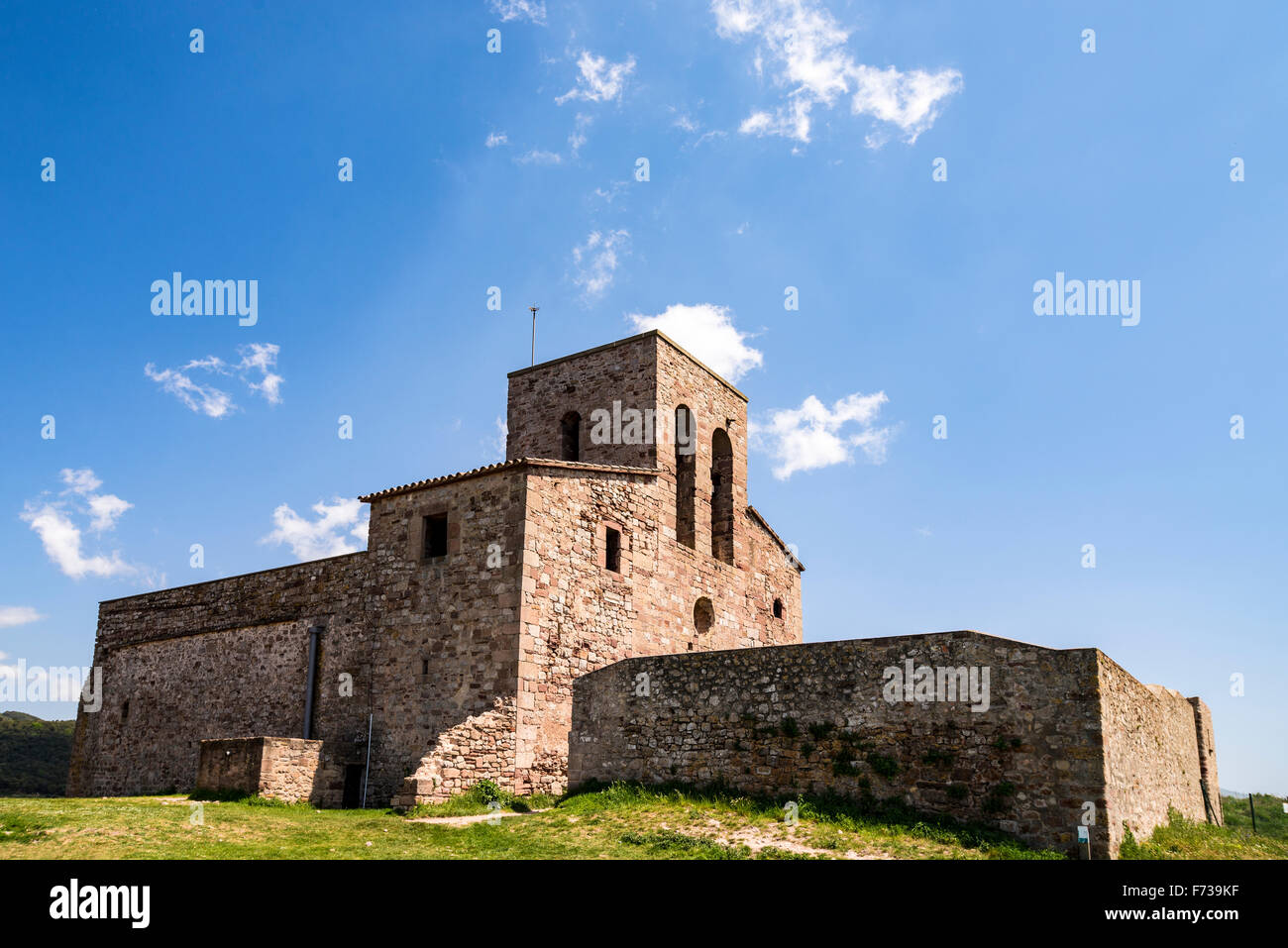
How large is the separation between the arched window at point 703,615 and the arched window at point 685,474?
1.58 metres

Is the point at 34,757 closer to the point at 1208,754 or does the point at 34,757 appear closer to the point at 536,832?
the point at 536,832

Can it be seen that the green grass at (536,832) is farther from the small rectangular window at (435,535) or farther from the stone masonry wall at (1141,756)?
the small rectangular window at (435,535)

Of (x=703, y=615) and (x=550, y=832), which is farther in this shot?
(x=703, y=615)

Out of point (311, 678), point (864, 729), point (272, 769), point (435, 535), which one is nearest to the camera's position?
point (864, 729)

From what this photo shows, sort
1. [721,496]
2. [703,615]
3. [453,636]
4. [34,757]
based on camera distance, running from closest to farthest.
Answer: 1. [453,636]
2. [703,615]
3. [721,496]
4. [34,757]

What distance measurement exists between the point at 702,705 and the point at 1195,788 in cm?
1354

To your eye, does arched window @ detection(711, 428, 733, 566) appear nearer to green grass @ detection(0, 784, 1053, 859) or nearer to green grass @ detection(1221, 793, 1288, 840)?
green grass @ detection(0, 784, 1053, 859)

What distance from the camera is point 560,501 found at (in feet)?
63.6

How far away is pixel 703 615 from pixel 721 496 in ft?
12.1

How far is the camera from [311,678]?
2088cm

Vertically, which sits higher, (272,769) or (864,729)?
(864,729)

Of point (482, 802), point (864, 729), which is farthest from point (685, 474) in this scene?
point (864, 729)

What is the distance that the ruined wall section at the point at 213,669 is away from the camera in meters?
20.8

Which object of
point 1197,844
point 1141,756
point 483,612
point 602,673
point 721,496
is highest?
point 721,496
